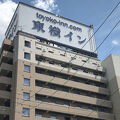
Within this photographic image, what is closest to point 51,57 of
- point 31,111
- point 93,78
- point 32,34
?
point 32,34

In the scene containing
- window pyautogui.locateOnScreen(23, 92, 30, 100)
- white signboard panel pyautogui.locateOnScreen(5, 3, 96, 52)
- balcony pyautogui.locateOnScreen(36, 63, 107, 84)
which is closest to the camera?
window pyautogui.locateOnScreen(23, 92, 30, 100)

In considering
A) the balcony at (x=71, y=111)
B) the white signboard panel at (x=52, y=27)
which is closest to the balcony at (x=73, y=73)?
the balcony at (x=71, y=111)

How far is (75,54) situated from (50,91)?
14.2m

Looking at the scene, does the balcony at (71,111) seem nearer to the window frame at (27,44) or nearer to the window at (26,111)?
the window at (26,111)

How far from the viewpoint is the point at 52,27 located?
6444 centimetres

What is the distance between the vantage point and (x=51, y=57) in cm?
5856

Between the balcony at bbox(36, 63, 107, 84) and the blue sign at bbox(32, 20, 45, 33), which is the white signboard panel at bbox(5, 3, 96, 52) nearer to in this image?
the blue sign at bbox(32, 20, 45, 33)

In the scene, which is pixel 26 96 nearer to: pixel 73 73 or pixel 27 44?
pixel 27 44

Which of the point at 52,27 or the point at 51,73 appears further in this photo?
the point at 52,27

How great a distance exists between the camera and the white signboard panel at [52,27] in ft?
202

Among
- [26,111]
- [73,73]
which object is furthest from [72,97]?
[26,111]

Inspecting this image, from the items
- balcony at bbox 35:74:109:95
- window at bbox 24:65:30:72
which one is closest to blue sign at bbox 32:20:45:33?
window at bbox 24:65:30:72

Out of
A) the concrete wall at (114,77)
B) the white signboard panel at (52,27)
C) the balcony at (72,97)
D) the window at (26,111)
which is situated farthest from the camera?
the white signboard panel at (52,27)

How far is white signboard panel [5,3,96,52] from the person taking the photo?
61684mm
